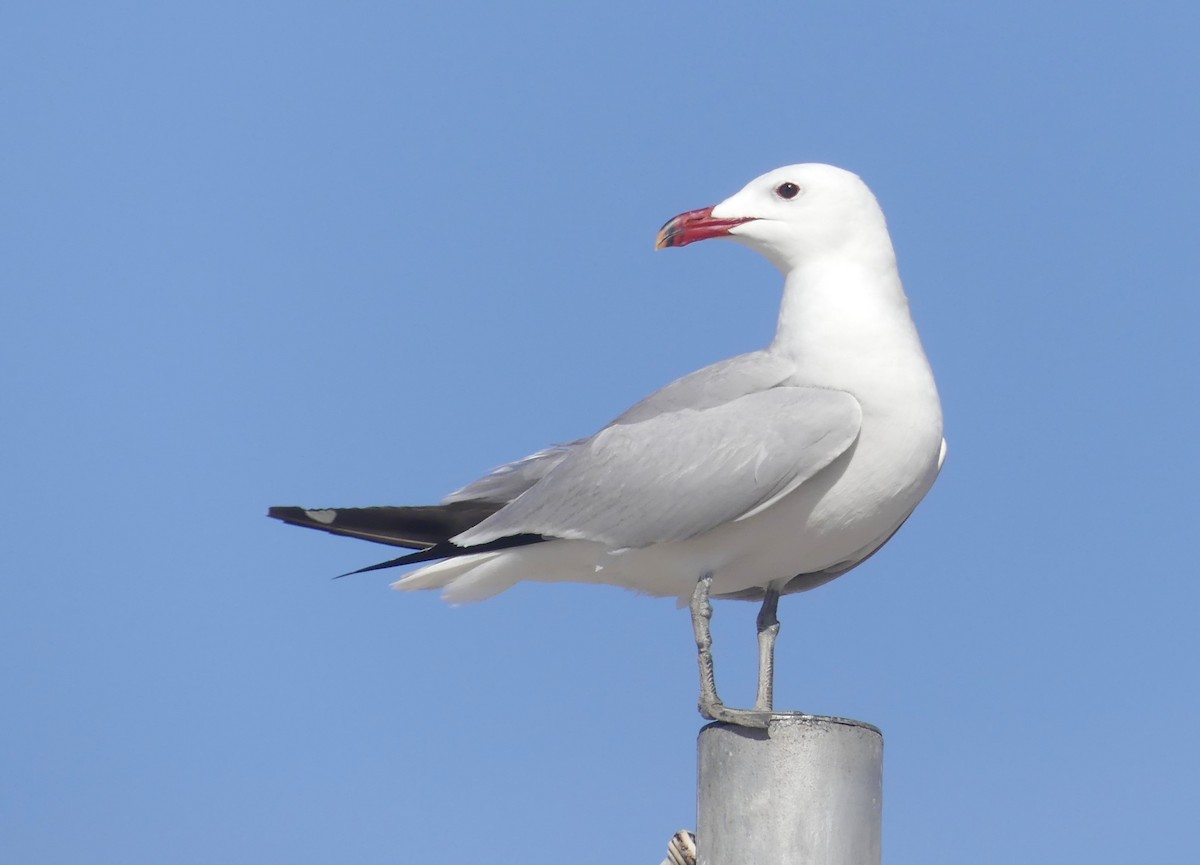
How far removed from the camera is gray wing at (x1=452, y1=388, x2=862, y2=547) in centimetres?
615

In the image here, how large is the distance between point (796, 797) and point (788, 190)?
8.67 feet

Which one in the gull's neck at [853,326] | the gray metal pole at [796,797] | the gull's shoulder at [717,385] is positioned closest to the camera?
the gray metal pole at [796,797]

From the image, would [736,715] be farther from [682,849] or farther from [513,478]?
[513,478]

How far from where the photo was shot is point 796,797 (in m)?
5.66

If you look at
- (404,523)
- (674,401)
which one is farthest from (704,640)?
(404,523)

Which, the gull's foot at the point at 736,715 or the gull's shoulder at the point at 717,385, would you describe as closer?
the gull's foot at the point at 736,715

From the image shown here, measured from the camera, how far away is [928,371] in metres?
6.50

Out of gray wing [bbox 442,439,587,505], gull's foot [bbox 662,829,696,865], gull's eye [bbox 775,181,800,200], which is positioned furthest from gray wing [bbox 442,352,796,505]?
gull's foot [bbox 662,829,696,865]

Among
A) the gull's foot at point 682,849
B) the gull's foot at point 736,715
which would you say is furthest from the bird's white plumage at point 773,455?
the gull's foot at point 682,849

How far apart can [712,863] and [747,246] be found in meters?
2.70

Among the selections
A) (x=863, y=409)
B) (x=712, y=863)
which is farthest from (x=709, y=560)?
(x=712, y=863)

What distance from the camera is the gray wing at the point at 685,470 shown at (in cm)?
615

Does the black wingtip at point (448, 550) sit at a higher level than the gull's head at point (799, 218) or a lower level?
lower

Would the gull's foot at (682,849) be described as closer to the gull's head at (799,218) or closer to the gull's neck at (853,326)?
the gull's neck at (853,326)
